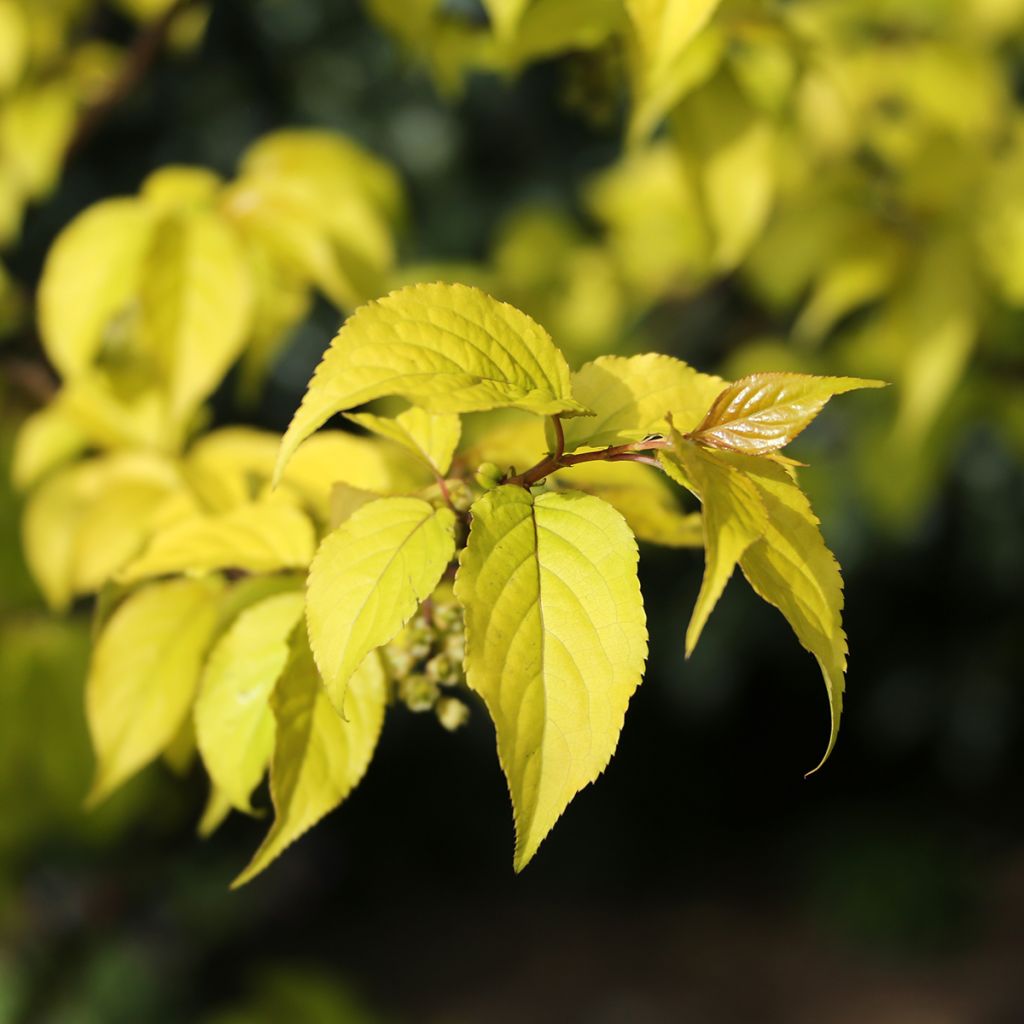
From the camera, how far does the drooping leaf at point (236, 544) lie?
0.82 metres

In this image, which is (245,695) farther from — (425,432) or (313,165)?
(313,165)

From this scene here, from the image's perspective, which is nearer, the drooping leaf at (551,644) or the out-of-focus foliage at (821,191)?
the drooping leaf at (551,644)

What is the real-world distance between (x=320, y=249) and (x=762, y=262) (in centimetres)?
85

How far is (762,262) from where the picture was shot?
1.84 meters

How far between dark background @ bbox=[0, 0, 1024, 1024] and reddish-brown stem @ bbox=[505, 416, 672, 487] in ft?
5.52

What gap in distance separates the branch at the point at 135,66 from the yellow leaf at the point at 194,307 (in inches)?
14.9

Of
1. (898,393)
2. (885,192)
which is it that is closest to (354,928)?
(898,393)

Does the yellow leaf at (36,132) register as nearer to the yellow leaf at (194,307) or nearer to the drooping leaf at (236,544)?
the yellow leaf at (194,307)

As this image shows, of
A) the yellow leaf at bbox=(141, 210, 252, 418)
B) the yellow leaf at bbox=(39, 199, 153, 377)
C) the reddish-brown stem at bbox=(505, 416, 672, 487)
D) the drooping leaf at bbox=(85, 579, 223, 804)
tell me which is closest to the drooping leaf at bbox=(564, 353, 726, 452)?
the reddish-brown stem at bbox=(505, 416, 672, 487)

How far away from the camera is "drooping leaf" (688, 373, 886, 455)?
0.61m

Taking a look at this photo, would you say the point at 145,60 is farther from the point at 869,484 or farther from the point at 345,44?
the point at 345,44

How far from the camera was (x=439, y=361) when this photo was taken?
0.62m

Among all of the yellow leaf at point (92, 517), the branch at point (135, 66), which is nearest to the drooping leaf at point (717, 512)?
the yellow leaf at point (92, 517)

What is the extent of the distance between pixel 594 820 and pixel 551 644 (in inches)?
156
